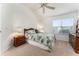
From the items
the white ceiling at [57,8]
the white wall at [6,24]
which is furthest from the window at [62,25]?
the white wall at [6,24]

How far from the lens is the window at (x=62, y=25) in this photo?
2.21 m

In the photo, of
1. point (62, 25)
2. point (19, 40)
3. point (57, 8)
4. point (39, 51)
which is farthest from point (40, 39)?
point (57, 8)

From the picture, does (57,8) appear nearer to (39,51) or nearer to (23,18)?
(23,18)

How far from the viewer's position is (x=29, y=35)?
229 cm

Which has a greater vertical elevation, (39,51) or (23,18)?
(23,18)

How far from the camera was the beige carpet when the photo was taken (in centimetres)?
222

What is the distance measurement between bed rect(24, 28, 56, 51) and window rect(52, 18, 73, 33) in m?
0.18

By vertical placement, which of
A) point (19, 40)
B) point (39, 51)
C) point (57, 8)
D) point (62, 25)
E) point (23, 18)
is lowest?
point (39, 51)

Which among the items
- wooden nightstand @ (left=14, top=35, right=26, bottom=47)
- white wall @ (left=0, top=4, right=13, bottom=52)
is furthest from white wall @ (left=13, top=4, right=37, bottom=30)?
wooden nightstand @ (left=14, top=35, right=26, bottom=47)

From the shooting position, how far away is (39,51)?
2.27m

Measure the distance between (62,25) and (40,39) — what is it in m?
0.55

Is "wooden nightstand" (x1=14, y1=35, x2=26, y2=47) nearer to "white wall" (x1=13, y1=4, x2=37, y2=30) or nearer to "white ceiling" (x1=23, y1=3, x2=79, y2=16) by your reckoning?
"white wall" (x1=13, y1=4, x2=37, y2=30)

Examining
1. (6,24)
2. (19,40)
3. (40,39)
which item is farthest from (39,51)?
(6,24)

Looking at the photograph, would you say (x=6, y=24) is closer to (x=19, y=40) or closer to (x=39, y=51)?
(x=19, y=40)
